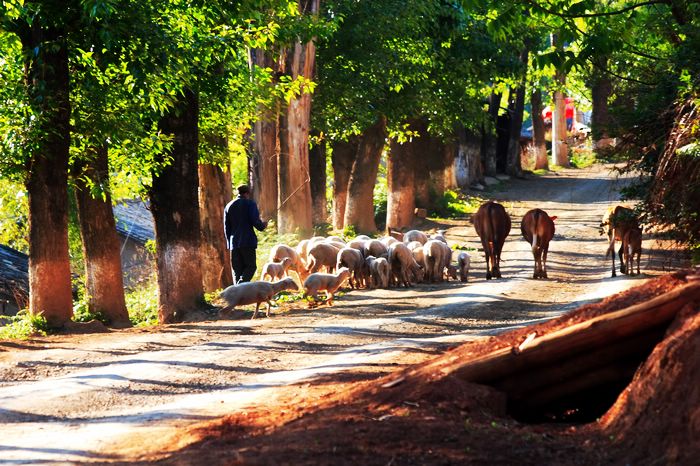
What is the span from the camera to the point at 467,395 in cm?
786

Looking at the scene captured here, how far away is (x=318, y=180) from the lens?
37.7m

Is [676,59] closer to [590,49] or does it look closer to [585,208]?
A: [590,49]

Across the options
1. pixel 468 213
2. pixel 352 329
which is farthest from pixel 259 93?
pixel 468 213

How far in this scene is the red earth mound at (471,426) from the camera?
6.68 metres

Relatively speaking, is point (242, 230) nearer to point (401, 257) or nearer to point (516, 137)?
point (401, 257)

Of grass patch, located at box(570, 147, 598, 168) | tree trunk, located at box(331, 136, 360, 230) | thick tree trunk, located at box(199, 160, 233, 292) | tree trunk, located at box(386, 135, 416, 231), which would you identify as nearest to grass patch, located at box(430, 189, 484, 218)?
tree trunk, located at box(386, 135, 416, 231)

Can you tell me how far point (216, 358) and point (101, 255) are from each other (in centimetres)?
794

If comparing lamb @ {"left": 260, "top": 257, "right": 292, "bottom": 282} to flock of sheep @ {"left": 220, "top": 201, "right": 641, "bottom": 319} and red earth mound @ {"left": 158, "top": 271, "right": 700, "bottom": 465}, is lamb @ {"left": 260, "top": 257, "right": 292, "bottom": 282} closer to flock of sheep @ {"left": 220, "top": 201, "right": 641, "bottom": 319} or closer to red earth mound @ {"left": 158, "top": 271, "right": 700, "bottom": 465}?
flock of sheep @ {"left": 220, "top": 201, "right": 641, "bottom": 319}

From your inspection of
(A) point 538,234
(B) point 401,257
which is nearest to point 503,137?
(A) point 538,234

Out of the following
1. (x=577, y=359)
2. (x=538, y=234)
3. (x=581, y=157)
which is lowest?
(x=577, y=359)

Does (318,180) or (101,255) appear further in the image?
(318,180)

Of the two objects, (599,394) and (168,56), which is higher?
(168,56)

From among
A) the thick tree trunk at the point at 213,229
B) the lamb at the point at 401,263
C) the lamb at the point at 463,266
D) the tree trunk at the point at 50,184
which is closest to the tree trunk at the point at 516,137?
the thick tree trunk at the point at 213,229

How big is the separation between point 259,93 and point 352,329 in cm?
781
